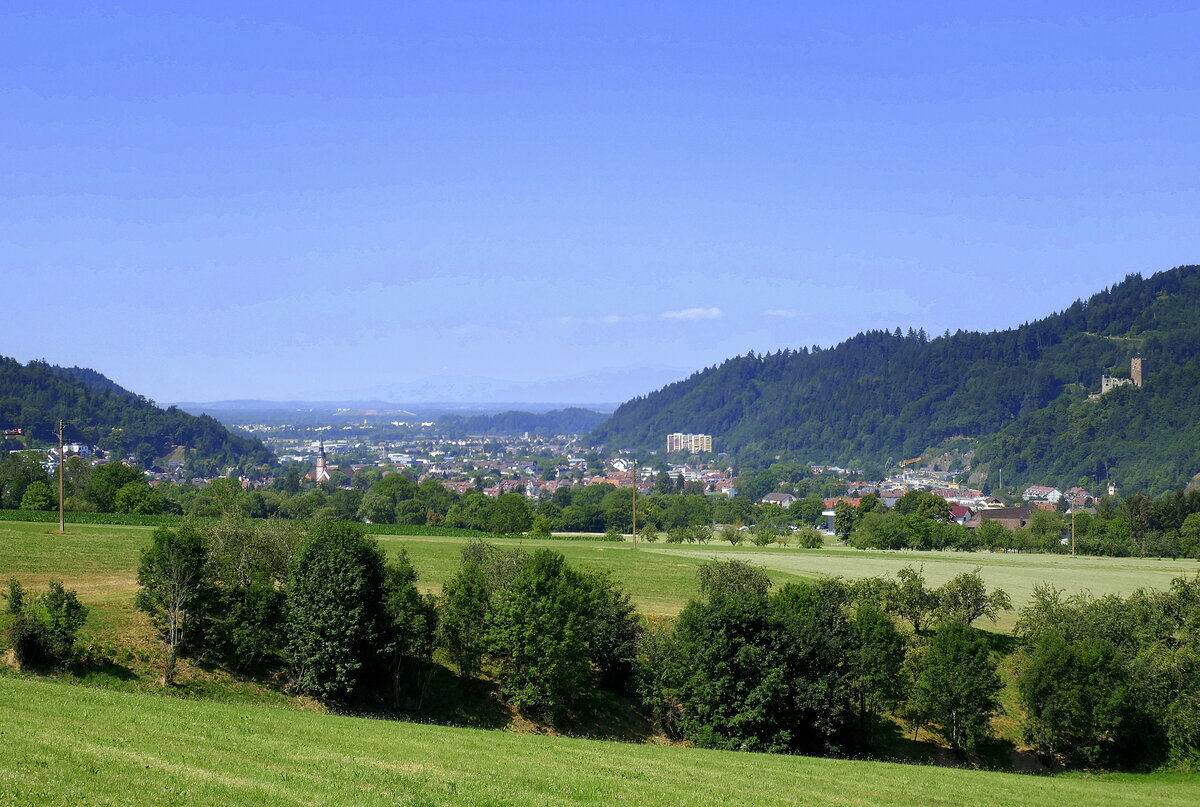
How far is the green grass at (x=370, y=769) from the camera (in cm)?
2089

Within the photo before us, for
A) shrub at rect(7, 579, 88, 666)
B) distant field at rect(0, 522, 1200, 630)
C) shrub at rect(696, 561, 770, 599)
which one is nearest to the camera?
shrub at rect(7, 579, 88, 666)

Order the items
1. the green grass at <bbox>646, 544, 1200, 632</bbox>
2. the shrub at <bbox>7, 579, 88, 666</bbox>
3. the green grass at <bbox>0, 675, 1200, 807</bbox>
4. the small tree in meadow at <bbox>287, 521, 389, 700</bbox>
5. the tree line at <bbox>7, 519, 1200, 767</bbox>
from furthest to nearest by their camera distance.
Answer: the green grass at <bbox>646, 544, 1200, 632</bbox> < the tree line at <bbox>7, 519, 1200, 767</bbox> < the small tree in meadow at <bbox>287, 521, 389, 700</bbox> < the shrub at <bbox>7, 579, 88, 666</bbox> < the green grass at <bbox>0, 675, 1200, 807</bbox>

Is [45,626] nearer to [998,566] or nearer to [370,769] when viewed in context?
[370,769]

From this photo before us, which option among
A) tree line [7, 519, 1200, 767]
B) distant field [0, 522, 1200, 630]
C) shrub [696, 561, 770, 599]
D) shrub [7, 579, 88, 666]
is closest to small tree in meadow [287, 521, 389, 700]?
tree line [7, 519, 1200, 767]

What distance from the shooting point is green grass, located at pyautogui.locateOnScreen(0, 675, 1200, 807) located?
68.5ft

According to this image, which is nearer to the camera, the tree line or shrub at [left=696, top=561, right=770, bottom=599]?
the tree line

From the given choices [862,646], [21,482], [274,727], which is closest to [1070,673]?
[862,646]

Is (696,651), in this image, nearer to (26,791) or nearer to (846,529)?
(26,791)

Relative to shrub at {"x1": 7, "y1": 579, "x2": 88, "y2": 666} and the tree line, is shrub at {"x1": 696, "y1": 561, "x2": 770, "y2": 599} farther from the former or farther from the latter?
shrub at {"x1": 7, "y1": 579, "x2": 88, "y2": 666}

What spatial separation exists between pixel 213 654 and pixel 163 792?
89.5 ft

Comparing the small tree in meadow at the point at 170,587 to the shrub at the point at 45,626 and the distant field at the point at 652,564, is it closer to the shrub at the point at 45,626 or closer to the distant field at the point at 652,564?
the distant field at the point at 652,564

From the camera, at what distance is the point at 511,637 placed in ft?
161

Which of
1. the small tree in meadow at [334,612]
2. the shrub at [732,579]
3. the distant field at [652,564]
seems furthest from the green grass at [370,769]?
the shrub at [732,579]

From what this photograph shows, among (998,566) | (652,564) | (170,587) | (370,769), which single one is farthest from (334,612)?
(998,566)
